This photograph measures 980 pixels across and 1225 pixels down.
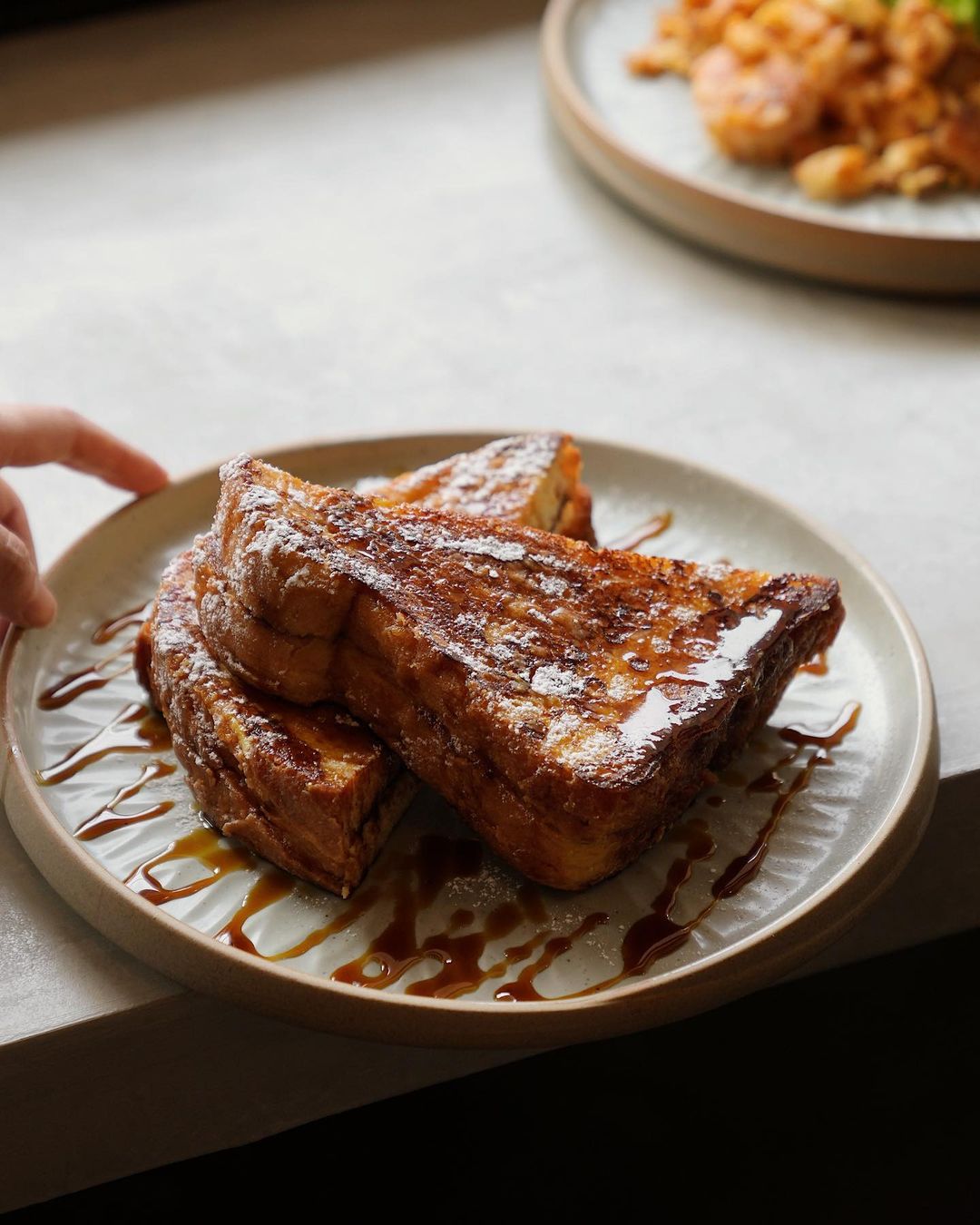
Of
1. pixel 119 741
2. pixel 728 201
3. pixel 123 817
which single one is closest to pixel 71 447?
pixel 119 741

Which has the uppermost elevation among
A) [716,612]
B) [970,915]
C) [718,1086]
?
[716,612]

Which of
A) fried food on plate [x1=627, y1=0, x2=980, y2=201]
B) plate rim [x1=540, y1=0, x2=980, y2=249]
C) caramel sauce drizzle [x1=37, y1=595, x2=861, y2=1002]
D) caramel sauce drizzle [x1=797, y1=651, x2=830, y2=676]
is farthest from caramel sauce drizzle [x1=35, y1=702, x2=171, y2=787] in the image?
fried food on plate [x1=627, y1=0, x2=980, y2=201]

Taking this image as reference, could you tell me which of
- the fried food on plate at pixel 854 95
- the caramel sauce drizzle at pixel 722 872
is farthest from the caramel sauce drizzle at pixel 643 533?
the fried food on plate at pixel 854 95

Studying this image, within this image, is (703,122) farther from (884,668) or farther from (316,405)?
(884,668)

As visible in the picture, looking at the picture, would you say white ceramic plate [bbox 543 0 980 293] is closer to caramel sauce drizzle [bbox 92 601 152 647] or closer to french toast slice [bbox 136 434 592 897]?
french toast slice [bbox 136 434 592 897]

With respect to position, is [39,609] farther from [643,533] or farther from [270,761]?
[643,533]

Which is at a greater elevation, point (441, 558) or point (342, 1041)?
point (441, 558)

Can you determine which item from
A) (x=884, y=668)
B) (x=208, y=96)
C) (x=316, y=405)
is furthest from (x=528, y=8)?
(x=884, y=668)
